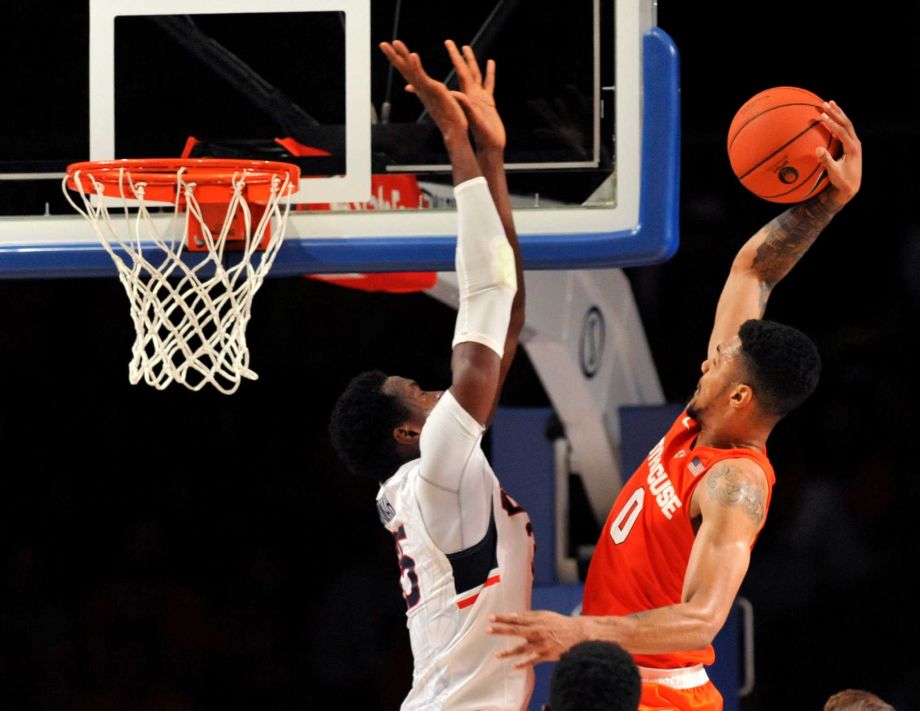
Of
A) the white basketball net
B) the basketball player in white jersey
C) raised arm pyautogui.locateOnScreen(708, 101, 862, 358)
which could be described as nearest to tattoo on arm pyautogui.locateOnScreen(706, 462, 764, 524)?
the basketball player in white jersey

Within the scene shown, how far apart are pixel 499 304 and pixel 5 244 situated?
1.56 meters

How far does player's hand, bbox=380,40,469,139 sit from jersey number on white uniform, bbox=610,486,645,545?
0.94 m

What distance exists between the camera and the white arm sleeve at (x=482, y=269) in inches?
96.7

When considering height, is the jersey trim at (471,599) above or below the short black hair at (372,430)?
below

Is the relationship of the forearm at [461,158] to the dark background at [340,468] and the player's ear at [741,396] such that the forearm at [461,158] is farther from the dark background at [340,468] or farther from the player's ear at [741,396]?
the dark background at [340,468]

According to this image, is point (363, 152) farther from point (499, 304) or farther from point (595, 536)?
point (595, 536)

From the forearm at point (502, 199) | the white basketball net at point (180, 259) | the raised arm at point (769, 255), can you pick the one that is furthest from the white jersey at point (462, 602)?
the raised arm at point (769, 255)

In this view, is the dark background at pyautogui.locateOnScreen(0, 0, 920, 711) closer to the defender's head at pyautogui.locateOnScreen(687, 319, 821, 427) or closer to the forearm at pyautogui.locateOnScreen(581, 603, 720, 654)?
the defender's head at pyautogui.locateOnScreen(687, 319, 821, 427)

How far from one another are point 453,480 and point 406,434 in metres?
0.44

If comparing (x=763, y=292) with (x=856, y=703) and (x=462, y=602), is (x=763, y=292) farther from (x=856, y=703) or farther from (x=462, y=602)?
(x=462, y=602)

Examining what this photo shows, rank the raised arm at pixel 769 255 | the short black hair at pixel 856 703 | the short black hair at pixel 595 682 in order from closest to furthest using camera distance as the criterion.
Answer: the short black hair at pixel 595 682
the raised arm at pixel 769 255
the short black hair at pixel 856 703

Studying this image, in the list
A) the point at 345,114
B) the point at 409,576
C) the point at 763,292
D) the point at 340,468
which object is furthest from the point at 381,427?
the point at 340,468

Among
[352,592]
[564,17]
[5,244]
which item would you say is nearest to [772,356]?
[564,17]

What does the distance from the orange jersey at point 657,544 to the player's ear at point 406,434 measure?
0.49 metres
